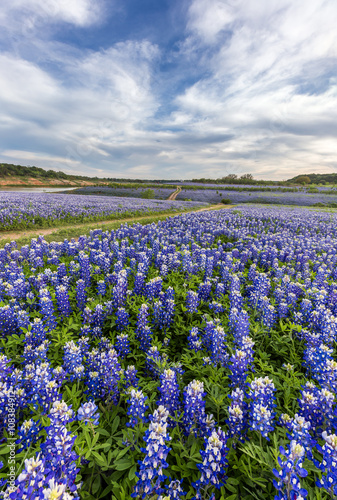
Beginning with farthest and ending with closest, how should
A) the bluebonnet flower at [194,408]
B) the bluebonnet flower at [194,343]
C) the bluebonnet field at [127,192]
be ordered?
1. the bluebonnet field at [127,192]
2. the bluebonnet flower at [194,343]
3. the bluebonnet flower at [194,408]

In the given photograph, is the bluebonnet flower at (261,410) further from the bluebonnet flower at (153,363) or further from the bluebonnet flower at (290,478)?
the bluebonnet flower at (153,363)

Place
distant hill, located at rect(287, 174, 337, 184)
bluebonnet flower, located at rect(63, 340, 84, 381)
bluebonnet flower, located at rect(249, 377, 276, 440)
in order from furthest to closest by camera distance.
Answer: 1. distant hill, located at rect(287, 174, 337, 184)
2. bluebonnet flower, located at rect(63, 340, 84, 381)
3. bluebonnet flower, located at rect(249, 377, 276, 440)

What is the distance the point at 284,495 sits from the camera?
1443mm

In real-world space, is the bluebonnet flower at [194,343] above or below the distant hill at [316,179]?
below

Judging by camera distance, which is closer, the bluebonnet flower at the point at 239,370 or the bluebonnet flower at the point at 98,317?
the bluebonnet flower at the point at 239,370

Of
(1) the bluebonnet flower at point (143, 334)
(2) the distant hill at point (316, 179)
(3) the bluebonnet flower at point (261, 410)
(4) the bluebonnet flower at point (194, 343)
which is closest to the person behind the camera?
(3) the bluebonnet flower at point (261, 410)

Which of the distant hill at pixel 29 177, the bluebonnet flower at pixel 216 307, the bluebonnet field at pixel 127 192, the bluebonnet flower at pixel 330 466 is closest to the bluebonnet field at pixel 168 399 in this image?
the bluebonnet flower at pixel 330 466

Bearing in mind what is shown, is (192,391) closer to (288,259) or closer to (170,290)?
(170,290)

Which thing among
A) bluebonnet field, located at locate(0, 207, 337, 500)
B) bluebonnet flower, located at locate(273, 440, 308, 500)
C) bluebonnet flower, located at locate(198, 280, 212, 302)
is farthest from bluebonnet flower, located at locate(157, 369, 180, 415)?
bluebonnet flower, located at locate(198, 280, 212, 302)

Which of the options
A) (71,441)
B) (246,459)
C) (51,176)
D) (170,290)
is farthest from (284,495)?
(51,176)

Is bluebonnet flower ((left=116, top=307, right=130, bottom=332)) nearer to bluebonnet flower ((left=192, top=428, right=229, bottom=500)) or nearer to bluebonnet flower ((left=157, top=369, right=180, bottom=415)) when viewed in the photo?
bluebonnet flower ((left=157, top=369, right=180, bottom=415))

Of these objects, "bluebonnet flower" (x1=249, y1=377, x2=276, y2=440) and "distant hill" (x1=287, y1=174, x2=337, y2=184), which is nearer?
"bluebonnet flower" (x1=249, y1=377, x2=276, y2=440)

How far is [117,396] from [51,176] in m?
113

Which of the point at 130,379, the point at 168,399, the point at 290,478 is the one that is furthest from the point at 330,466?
the point at 130,379
